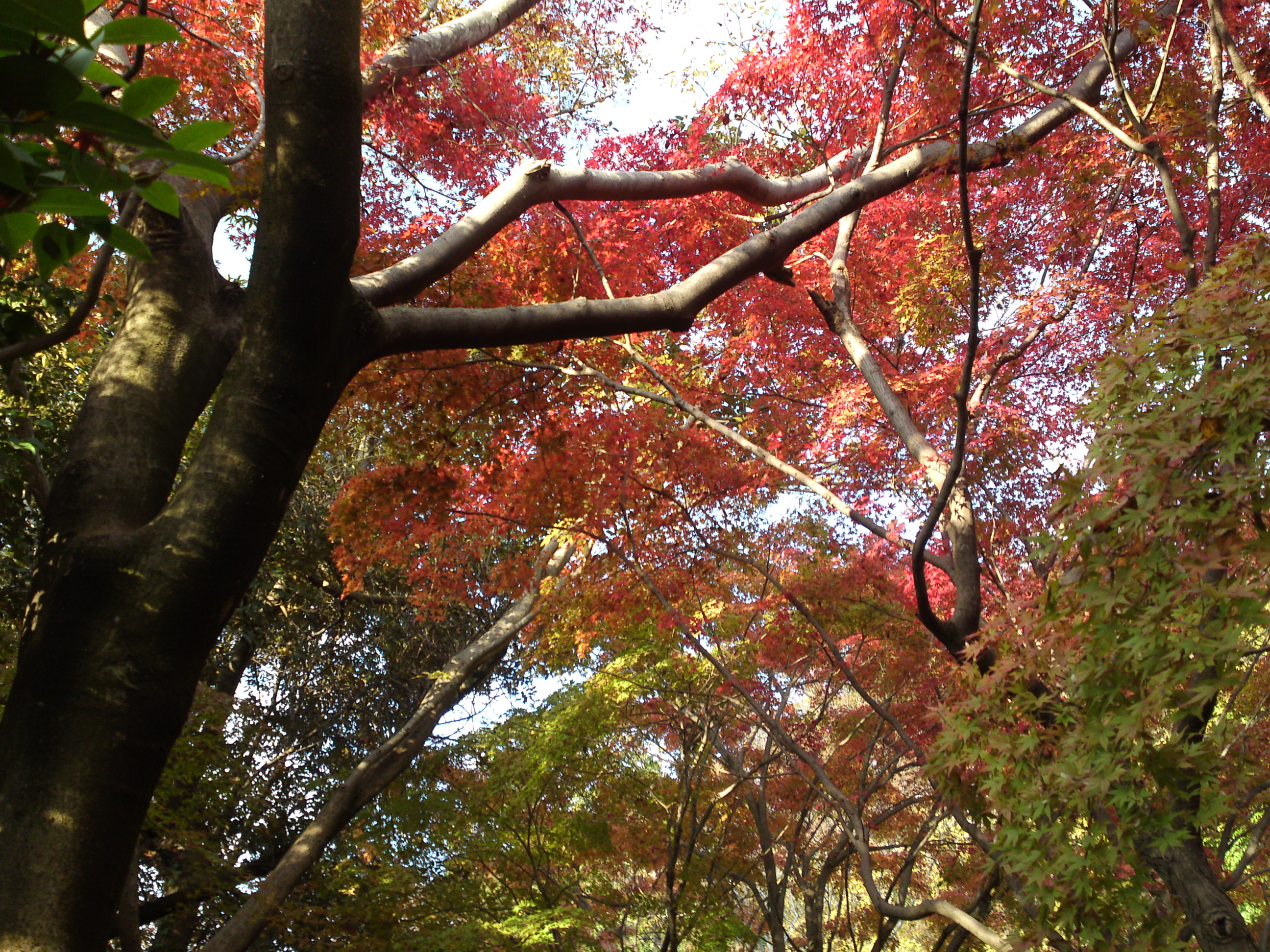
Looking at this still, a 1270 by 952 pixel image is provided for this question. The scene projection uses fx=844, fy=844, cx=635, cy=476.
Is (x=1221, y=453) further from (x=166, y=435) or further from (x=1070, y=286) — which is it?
(x=1070, y=286)

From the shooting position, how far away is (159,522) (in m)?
1.97

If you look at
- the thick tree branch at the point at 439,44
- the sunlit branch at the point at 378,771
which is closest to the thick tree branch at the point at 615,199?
the thick tree branch at the point at 439,44

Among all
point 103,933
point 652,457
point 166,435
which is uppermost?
A: point 652,457

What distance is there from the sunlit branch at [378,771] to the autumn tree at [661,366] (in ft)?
0.15

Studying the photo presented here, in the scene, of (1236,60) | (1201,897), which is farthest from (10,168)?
(1236,60)

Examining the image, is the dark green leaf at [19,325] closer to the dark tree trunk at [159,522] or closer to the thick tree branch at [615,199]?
the dark tree trunk at [159,522]

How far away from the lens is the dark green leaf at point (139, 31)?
0.62 meters

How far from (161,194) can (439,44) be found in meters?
5.43

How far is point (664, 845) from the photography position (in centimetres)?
764

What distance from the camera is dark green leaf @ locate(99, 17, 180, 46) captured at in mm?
625

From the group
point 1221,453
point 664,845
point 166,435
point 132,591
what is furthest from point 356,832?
point 1221,453

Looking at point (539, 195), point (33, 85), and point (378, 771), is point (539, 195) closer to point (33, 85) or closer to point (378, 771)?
point (33, 85)

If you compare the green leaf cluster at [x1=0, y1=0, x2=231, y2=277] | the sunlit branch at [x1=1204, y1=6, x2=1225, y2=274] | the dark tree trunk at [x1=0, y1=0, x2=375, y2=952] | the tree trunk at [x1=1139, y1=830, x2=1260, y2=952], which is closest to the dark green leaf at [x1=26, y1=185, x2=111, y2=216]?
the green leaf cluster at [x1=0, y1=0, x2=231, y2=277]

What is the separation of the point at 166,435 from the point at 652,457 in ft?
12.2
